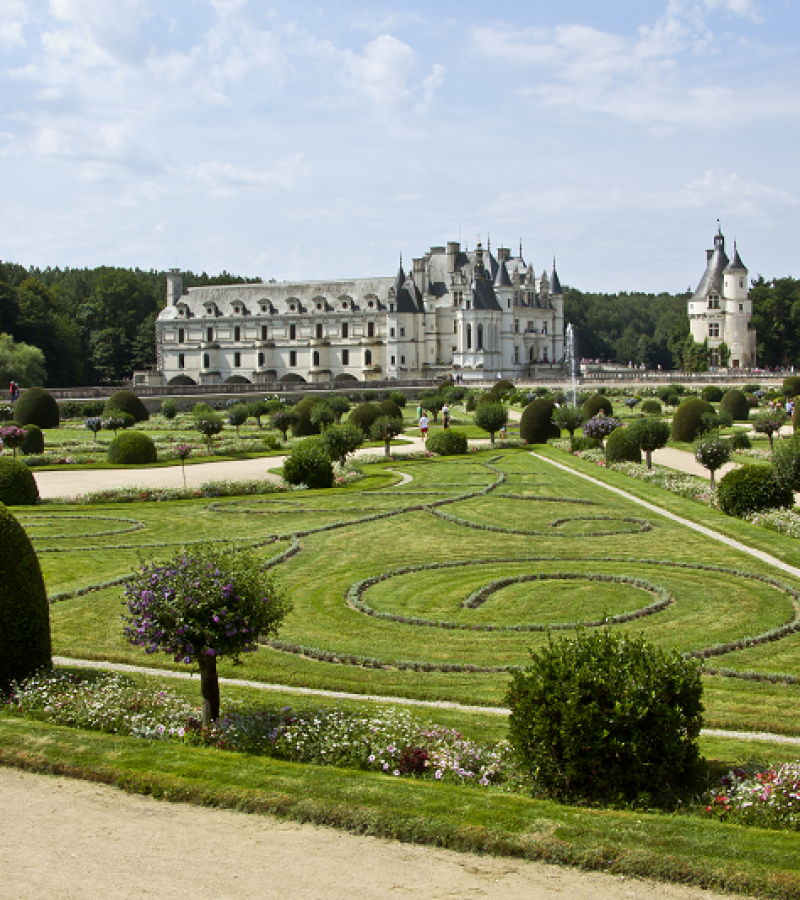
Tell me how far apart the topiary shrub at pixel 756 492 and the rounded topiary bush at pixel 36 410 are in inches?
1248

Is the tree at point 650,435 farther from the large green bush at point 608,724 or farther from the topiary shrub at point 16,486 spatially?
the large green bush at point 608,724

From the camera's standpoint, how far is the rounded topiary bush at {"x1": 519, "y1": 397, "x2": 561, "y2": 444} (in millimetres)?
37156

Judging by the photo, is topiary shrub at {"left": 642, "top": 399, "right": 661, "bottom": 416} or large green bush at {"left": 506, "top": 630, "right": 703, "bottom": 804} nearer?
large green bush at {"left": 506, "top": 630, "right": 703, "bottom": 804}

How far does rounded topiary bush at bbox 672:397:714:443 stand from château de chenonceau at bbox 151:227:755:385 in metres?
51.7

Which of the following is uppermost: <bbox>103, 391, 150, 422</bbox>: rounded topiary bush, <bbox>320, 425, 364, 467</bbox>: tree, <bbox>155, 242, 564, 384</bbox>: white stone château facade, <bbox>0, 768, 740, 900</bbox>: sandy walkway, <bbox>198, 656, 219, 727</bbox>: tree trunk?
<bbox>155, 242, 564, 384</bbox>: white stone château facade

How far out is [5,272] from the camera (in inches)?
3406

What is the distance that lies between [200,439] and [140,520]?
1853 centimetres

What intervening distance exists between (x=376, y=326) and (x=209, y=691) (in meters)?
85.0

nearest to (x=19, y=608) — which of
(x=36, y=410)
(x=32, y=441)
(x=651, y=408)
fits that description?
(x=32, y=441)

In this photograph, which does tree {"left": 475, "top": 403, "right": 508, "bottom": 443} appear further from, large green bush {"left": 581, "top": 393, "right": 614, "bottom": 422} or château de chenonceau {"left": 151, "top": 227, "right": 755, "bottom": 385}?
château de chenonceau {"left": 151, "top": 227, "right": 755, "bottom": 385}

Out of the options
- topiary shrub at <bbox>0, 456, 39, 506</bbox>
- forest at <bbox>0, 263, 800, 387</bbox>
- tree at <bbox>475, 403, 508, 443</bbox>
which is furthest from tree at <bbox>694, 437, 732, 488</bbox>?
forest at <bbox>0, 263, 800, 387</bbox>

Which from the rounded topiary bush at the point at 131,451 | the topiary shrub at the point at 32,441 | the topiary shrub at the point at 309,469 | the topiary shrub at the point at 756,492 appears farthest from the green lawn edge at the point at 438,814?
the topiary shrub at the point at 32,441

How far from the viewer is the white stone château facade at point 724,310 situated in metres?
92.4

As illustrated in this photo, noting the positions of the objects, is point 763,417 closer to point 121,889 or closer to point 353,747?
point 353,747
